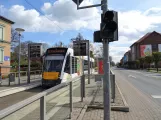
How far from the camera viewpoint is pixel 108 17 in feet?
21.4

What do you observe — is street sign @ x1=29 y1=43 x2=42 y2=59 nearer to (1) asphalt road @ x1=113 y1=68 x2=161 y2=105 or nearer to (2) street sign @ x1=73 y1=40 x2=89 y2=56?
(2) street sign @ x1=73 y1=40 x2=89 y2=56

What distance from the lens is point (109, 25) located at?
6.53 m

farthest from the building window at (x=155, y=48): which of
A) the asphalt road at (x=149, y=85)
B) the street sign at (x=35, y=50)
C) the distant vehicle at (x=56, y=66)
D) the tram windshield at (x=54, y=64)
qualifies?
the tram windshield at (x=54, y=64)

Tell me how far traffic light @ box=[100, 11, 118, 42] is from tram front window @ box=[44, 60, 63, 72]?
40.8 ft

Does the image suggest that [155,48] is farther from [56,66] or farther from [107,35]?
[107,35]

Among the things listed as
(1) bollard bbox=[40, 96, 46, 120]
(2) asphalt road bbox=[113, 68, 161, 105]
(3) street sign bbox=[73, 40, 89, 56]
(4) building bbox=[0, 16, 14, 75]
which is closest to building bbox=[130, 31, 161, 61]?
(2) asphalt road bbox=[113, 68, 161, 105]

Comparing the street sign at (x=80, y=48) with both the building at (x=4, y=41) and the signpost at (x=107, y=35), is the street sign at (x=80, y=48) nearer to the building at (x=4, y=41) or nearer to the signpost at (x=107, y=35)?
the signpost at (x=107, y=35)

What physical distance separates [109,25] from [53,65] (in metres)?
13.0

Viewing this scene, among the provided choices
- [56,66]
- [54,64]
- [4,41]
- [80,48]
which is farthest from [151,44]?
[56,66]

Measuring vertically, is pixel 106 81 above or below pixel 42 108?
above

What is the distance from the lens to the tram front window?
1884cm

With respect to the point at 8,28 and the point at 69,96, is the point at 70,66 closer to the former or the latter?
the point at 69,96

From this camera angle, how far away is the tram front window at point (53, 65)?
742 inches

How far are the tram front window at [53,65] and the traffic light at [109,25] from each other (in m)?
12.4
